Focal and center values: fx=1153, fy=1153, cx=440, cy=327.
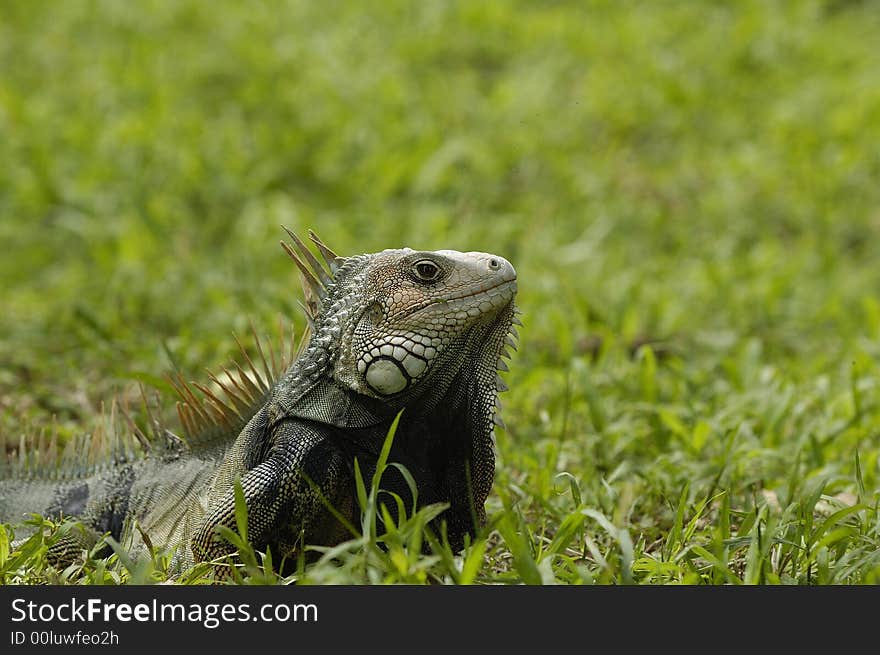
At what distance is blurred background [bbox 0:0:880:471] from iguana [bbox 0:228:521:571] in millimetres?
1113

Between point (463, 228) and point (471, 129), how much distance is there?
6.51 feet

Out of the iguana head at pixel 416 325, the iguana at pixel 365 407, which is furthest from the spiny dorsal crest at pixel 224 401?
the iguana head at pixel 416 325

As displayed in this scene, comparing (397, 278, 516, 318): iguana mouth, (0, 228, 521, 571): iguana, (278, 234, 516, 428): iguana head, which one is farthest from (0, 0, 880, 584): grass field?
(397, 278, 516, 318): iguana mouth

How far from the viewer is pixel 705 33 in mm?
11164

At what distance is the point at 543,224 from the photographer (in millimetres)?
8180

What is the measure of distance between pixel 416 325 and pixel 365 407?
0.30 meters

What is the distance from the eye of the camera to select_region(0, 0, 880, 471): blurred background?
20.1ft

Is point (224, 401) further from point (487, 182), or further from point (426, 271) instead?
point (487, 182)

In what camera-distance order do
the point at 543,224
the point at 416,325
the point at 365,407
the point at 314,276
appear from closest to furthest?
the point at 416,325, the point at 365,407, the point at 314,276, the point at 543,224

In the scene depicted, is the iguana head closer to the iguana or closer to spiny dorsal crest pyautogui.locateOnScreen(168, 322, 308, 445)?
the iguana

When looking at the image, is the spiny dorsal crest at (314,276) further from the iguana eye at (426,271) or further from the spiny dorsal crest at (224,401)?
the iguana eye at (426,271)

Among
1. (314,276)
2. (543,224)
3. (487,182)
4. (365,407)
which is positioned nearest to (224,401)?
(314,276)

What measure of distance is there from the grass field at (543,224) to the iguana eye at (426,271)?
700 mm
